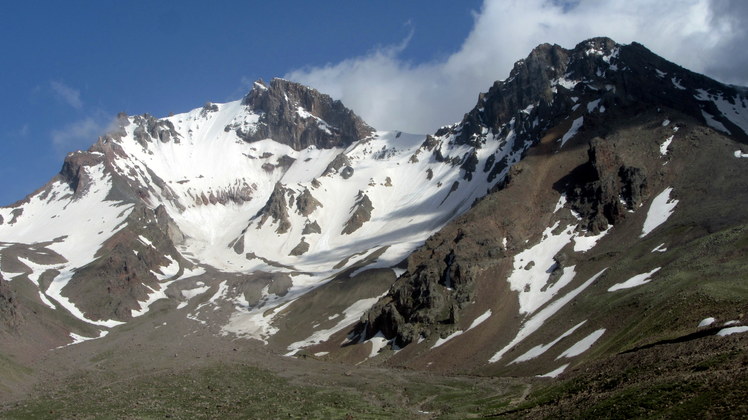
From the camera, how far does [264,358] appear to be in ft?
451

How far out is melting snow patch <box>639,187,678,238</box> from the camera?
162 meters

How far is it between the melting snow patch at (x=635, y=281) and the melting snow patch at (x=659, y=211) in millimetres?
29176

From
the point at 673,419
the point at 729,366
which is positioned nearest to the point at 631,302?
the point at 729,366

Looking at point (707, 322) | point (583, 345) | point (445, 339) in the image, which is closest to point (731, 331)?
point (707, 322)

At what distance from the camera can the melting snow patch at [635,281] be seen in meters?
128

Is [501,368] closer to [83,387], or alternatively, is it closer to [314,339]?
[83,387]

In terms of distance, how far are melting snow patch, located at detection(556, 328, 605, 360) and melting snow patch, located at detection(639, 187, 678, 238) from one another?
5774 centimetres

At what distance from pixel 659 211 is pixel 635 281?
145 feet

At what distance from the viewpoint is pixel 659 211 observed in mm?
167875

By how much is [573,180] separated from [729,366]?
511 ft

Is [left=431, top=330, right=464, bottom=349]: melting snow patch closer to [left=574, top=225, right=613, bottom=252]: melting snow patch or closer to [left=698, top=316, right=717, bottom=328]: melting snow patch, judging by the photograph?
[left=574, top=225, right=613, bottom=252]: melting snow patch

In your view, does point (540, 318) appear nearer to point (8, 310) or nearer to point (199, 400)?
point (199, 400)

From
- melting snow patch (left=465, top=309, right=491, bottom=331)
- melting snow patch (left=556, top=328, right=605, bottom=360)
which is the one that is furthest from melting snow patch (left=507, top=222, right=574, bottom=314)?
melting snow patch (left=556, top=328, right=605, bottom=360)

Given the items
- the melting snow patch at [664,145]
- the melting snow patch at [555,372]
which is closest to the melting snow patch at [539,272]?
the melting snow patch at [664,145]
